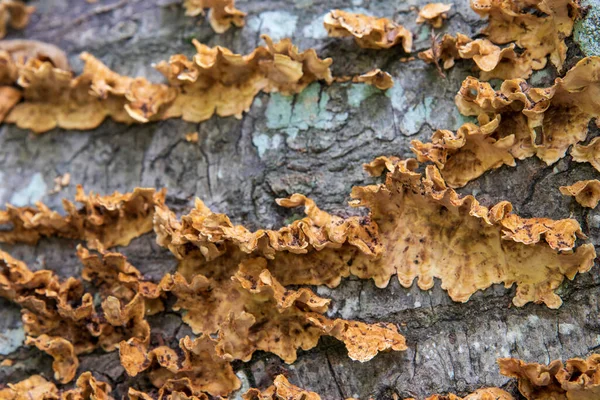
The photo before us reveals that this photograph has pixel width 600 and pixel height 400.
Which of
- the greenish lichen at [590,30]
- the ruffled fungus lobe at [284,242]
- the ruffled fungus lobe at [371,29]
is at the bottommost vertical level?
the ruffled fungus lobe at [284,242]

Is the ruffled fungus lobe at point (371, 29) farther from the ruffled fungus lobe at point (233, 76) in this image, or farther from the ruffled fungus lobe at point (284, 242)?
the ruffled fungus lobe at point (284, 242)

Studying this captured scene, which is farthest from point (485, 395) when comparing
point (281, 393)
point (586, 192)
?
point (586, 192)

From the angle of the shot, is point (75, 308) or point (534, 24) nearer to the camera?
point (534, 24)

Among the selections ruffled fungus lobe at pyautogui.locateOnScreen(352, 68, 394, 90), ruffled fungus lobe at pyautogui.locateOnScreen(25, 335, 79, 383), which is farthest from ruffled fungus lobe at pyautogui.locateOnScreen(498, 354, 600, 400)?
ruffled fungus lobe at pyautogui.locateOnScreen(25, 335, 79, 383)

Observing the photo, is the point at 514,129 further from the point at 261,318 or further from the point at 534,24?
the point at 261,318

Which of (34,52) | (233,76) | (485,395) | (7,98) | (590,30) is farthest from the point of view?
(34,52)

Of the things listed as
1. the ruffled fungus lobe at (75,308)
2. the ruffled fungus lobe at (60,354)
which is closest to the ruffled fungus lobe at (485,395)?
the ruffled fungus lobe at (75,308)

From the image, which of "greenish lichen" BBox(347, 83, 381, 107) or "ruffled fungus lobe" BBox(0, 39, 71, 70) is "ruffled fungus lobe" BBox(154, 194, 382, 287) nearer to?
"greenish lichen" BBox(347, 83, 381, 107)
